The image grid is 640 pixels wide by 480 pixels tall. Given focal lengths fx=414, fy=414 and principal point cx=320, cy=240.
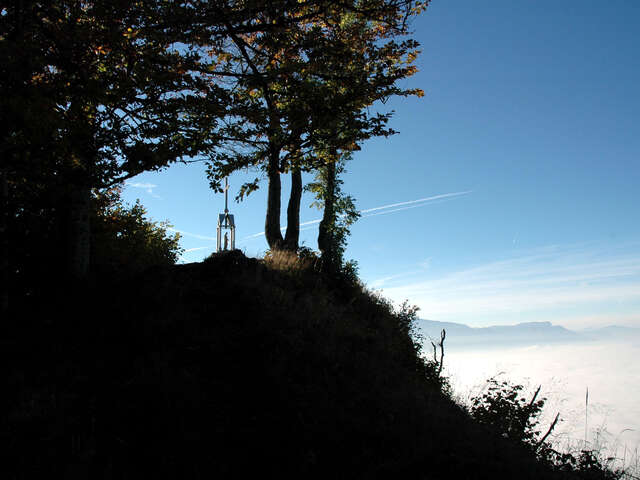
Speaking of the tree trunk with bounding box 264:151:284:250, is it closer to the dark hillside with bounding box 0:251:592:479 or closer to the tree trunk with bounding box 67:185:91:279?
the dark hillside with bounding box 0:251:592:479

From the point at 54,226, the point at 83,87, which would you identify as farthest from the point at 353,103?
the point at 54,226

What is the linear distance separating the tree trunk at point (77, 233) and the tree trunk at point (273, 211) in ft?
22.3


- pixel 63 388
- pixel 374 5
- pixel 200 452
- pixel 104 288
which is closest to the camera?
pixel 200 452

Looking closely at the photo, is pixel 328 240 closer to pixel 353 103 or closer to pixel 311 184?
pixel 311 184

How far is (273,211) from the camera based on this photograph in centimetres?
1664

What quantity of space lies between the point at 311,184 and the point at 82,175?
11.9 meters

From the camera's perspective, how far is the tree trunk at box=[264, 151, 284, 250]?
16500 mm

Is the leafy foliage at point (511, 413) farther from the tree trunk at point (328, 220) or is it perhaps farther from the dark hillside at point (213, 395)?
the tree trunk at point (328, 220)

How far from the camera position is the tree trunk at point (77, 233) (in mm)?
11383

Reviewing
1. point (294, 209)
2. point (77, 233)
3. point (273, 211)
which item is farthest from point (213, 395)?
point (294, 209)

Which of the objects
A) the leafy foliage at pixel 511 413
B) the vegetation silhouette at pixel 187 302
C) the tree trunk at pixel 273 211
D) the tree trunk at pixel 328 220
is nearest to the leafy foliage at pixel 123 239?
the vegetation silhouette at pixel 187 302

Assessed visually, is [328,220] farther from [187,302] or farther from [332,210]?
[187,302]

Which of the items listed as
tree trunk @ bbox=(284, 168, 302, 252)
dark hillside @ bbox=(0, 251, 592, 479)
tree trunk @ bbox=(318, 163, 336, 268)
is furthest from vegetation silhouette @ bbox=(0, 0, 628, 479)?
tree trunk @ bbox=(318, 163, 336, 268)

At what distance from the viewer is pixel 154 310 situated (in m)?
9.86
